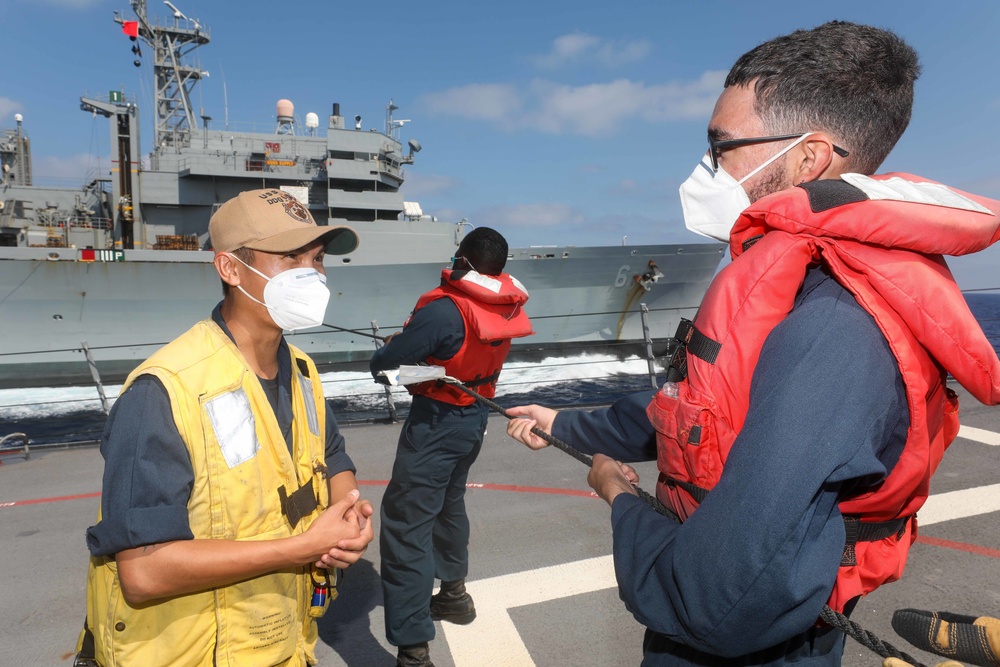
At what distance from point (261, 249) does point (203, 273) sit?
18.5 m

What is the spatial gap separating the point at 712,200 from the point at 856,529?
74 centimetres

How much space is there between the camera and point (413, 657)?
2.63m

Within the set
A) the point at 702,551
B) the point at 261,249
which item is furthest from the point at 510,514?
the point at 702,551

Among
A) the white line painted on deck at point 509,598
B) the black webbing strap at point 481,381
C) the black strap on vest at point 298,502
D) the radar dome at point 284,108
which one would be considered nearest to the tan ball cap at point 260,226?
the black strap on vest at point 298,502

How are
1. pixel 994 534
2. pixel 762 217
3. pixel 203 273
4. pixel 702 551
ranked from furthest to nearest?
pixel 203 273
pixel 994 534
pixel 762 217
pixel 702 551

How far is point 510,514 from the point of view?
13.4 ft

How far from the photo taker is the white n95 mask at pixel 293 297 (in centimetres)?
179

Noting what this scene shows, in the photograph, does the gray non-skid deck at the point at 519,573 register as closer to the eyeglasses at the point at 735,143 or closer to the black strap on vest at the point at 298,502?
the black strap on vest at the point at 298,502

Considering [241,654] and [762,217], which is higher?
[762,217]

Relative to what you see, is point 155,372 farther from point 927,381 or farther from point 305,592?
point 927,381

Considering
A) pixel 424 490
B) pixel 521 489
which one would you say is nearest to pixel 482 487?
pixel 521 489

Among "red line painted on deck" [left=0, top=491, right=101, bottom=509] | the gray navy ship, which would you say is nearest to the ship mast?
the gray navy ship

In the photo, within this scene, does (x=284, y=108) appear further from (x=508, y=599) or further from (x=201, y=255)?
(x=508, y=599)

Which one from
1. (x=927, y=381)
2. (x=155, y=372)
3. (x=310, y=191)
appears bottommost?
(x=155, y=372)
